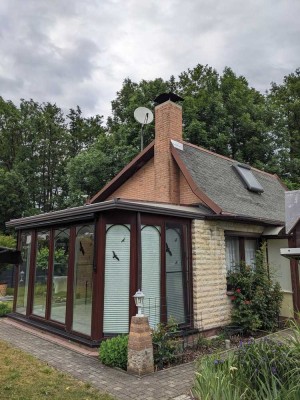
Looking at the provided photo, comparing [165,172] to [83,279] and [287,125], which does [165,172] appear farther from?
[287,125]

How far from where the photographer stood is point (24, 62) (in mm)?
14297

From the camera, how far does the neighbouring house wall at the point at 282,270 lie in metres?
9.80

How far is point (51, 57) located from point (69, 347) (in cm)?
1137

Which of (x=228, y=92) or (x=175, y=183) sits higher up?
(x=228, y=92)

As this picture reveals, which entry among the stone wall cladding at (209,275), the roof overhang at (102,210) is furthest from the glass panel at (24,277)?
the stone wall cladding at (209,275)

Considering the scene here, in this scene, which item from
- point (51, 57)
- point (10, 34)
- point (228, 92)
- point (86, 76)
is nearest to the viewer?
point (10, 34)

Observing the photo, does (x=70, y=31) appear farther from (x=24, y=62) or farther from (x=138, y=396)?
(x=138, y=396)

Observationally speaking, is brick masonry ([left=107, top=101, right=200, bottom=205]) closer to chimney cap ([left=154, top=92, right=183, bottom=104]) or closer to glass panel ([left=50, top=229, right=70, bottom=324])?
chimney cap ([left=154, top=92, right=183, bottom=104])

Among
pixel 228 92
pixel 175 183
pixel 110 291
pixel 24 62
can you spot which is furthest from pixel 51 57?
pixel 228 92

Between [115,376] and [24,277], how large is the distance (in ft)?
17.8

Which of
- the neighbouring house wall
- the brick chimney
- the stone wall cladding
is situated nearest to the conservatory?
the stone wall cladding

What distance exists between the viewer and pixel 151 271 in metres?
7.28

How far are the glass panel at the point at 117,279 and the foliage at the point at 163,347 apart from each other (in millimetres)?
748

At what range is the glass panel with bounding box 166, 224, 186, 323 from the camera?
750 cm
